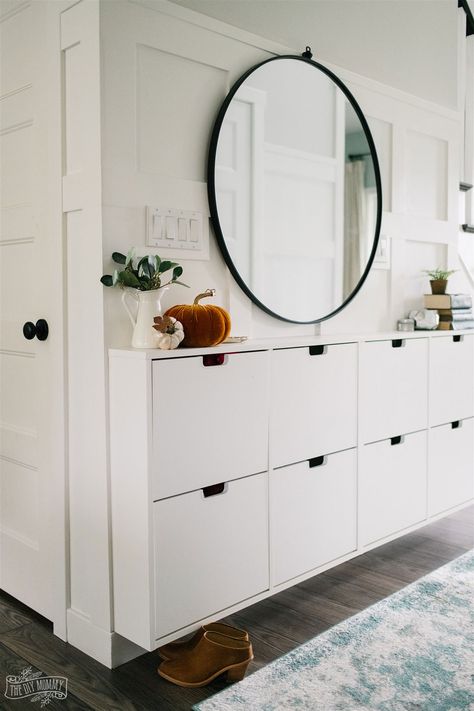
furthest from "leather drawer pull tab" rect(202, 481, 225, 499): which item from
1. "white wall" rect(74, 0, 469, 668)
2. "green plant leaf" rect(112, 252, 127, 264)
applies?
→ "green plant leaf" rect(112, 252, 127, 264)

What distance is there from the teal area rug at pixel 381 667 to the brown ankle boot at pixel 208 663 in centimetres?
5

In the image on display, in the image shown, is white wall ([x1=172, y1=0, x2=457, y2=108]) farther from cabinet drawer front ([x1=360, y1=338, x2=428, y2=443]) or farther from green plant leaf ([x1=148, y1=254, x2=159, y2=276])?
cabinet drawer front ([x1=360, y1=338, x2=428, y2=443])

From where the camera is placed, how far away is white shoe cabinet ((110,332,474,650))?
1.80m

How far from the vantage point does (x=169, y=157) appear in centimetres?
206

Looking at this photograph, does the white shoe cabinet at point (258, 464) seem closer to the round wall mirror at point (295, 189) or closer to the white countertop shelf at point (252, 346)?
the white countertop shelf at point (252, 346)

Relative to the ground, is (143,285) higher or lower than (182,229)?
lower

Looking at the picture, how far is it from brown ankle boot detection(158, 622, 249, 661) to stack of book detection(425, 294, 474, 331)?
1628mm

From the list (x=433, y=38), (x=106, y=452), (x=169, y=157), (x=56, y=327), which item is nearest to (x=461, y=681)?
(x=106, y=452)

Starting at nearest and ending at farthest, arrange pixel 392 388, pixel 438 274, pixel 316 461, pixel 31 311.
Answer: pixel 31 311 < pixel 316 461 < pixel 392 388 < pixel 438 274

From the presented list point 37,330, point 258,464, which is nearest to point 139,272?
point 37,330

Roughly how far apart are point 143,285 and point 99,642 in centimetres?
101

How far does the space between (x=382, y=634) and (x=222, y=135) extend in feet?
5.30

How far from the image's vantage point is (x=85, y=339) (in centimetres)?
196

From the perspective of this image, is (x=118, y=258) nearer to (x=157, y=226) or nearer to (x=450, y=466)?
(x=157, y=226)
